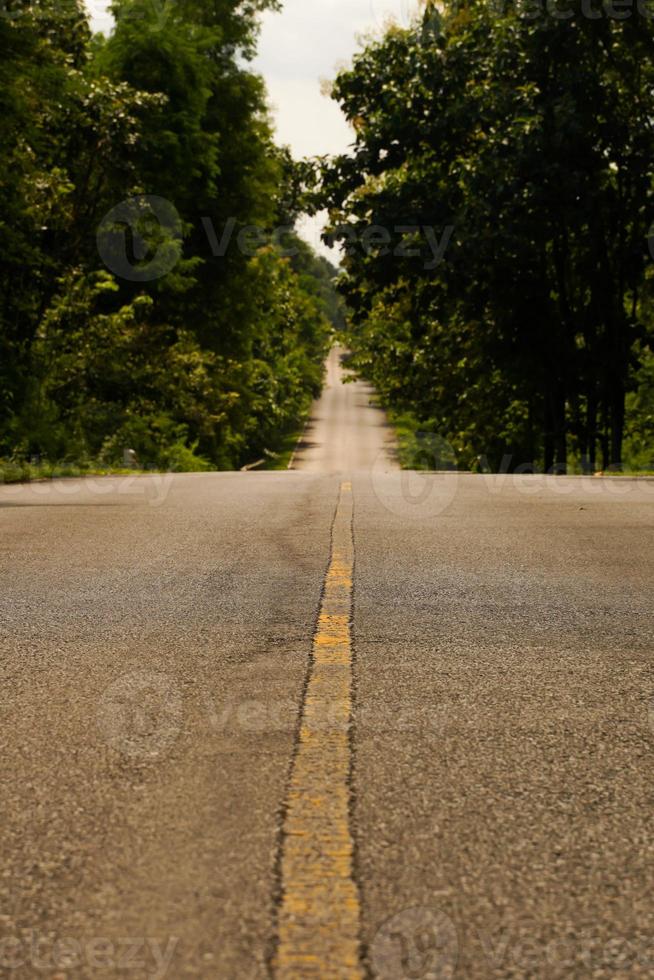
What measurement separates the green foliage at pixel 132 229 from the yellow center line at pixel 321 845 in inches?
764

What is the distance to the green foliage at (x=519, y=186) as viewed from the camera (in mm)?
25953

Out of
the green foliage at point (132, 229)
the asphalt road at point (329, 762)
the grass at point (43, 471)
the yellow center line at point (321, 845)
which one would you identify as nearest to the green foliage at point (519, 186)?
the green foliage at point (132, 229)

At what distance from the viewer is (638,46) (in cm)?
2702

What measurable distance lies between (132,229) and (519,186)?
12.0 m

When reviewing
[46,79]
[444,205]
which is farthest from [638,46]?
[46,79]

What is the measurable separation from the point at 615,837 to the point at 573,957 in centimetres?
64

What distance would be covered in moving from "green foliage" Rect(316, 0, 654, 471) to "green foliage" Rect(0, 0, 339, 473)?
300 centimetres

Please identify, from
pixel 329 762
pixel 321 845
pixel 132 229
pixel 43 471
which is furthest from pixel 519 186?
pixel 321 845

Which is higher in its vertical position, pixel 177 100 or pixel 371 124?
pixel 177 100

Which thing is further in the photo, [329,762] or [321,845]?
[329,762]

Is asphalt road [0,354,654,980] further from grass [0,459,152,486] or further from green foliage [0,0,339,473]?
green foliage [0,0,339,473]

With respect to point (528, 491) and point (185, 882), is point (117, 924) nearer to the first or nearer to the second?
point (185, 882)

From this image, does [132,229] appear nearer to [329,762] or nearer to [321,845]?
[329,762]

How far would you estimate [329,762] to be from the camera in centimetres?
335
